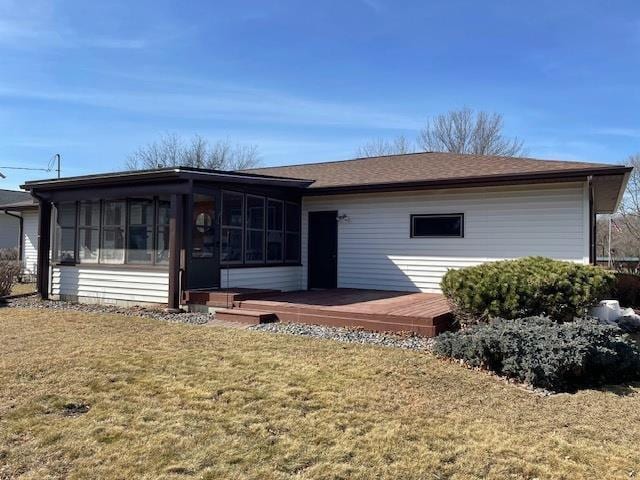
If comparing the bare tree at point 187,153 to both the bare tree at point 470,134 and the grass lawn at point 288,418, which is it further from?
the grass lawn at point 288,418

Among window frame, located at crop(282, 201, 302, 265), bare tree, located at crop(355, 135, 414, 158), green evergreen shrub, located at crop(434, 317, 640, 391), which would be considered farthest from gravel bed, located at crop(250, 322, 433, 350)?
bare tree, located at crop(355, 135, 414, 158)

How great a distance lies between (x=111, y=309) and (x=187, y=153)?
29369 millimetres

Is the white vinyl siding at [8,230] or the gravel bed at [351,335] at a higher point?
the white vinyl siding at [8,230]

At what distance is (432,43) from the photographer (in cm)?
1338

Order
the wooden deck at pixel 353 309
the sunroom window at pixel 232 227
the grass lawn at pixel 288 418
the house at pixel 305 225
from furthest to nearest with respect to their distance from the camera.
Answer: the sunroom window at pixel 232 227 → the house at pixel 305 225 → the wooden deck at pixel 353 309 → the grass lawn at pixel 288 418

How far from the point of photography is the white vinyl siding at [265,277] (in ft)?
33.2

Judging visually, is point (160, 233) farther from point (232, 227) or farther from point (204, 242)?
point (232, 227)

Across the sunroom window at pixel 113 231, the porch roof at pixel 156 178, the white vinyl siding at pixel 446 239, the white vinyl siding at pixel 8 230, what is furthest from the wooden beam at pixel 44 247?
the white vinyl siding at pixel 8 230

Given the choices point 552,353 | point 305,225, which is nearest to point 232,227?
point 305,225

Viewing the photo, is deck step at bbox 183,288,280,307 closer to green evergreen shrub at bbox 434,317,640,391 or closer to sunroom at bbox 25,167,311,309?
sunroom at bbox 25,167,311,309

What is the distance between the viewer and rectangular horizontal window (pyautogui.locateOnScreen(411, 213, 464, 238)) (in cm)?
1044

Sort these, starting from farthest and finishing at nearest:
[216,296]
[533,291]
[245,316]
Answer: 1. [216,296]
2. [245,316]
3. [533,291]

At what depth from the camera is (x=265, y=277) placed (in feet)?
36.3

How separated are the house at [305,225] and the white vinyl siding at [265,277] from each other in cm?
3
